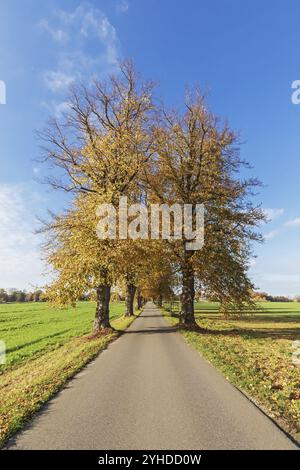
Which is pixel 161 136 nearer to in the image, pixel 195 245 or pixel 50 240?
pixel 195 245

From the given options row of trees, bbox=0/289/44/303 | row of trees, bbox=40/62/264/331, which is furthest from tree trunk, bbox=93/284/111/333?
row of trees, bbox=0/289/44/303

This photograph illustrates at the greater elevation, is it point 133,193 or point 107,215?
point 133,193

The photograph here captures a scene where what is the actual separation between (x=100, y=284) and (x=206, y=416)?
16773 mm

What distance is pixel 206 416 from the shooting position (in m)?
7.41

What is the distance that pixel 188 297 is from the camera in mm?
27156
